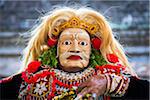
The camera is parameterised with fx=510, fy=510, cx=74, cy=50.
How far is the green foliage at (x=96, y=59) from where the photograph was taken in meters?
2.19

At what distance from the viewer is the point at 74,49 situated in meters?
2.17

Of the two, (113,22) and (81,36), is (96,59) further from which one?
(113,22)

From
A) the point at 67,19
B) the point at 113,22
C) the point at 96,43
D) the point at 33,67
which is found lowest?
the point at 33,67

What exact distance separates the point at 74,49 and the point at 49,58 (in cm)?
12

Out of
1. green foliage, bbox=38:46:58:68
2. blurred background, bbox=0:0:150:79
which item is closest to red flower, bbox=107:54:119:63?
green foliage, bbox=38:46:58:68

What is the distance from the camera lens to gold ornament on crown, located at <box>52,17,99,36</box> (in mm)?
2209

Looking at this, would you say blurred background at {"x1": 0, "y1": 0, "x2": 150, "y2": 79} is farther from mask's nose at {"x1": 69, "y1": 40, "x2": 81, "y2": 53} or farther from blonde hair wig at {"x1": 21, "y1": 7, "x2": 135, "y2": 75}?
mask's nose at {"x1": 69, "y1": 40, "x2": 81, "y2": 53}

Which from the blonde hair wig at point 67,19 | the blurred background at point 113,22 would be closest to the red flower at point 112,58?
the blonde hair wig at point 67,19

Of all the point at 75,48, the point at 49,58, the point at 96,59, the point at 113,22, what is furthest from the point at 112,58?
the point at 113,22

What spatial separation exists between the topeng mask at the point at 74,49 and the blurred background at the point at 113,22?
3149 mm

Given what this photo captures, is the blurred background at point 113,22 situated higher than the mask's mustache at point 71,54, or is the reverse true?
the blurred background at point 113,22

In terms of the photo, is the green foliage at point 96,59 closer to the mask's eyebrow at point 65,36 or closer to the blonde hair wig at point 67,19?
the blonde hair wig at point 67,19

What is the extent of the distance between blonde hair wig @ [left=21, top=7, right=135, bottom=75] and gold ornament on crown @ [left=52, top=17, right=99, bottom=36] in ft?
0.06

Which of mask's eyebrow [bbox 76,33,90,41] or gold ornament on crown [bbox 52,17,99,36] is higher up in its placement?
gold ornament on crown [bbox 52,17,99,36]
